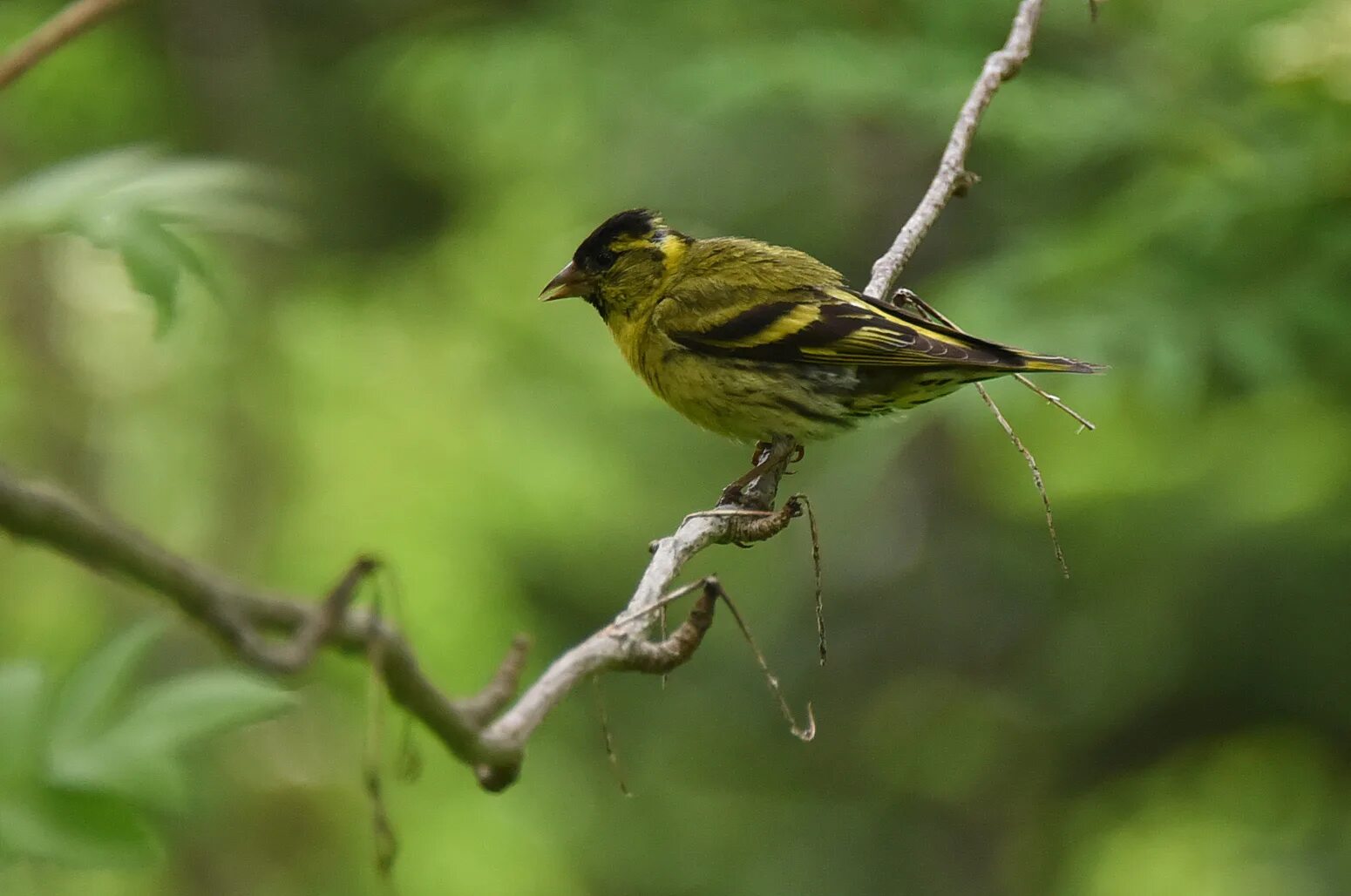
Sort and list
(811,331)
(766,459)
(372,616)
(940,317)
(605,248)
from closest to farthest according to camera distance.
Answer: (372,616) → (940,317) → (766,459) → (811,331) → (605,248)

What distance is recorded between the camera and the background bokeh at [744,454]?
237 inches

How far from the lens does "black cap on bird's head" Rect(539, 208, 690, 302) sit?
5535 mm

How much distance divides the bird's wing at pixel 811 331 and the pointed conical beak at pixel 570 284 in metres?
0.43

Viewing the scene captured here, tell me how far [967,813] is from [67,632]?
18.7 ft

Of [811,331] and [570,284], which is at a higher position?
[811,331]

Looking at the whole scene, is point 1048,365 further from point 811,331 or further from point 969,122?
point 811,331

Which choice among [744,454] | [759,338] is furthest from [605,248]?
[744,454]

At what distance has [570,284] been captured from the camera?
560 cm

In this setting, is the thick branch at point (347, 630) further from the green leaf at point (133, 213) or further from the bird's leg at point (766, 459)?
the bird's leg at point (766, 459)

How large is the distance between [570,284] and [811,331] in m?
1.18

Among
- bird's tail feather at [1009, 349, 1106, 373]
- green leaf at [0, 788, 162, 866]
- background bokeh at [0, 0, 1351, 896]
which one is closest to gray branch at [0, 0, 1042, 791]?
green leaf at [0, 788, 162, 866]

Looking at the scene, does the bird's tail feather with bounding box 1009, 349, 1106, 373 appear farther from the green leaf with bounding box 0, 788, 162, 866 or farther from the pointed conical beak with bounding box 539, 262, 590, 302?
the green leaf with bounding box 0, 788, 162, 866

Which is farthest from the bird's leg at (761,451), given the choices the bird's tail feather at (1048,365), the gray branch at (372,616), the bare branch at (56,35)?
the bare branch at (56,35)

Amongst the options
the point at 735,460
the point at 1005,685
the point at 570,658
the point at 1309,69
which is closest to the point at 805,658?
the point at 1005,685
